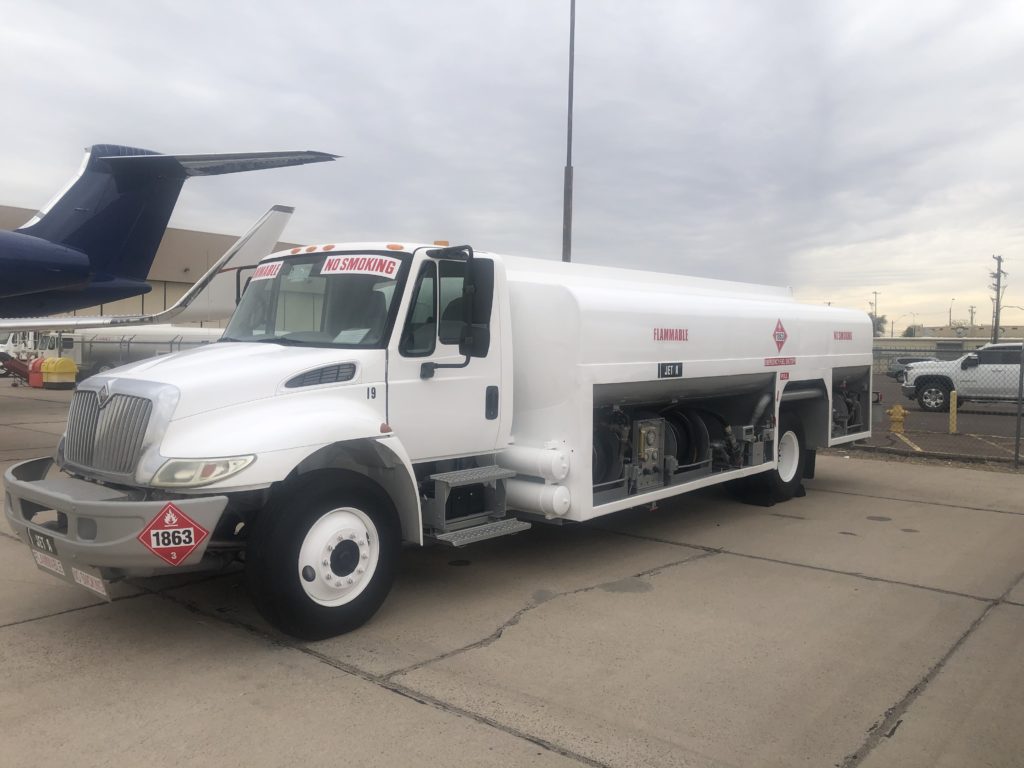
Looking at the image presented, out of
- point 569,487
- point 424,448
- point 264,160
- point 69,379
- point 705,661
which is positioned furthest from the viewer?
point 69,379

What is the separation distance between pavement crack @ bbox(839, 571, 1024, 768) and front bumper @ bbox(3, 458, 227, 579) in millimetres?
3382

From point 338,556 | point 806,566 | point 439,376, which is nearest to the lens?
point 338,556

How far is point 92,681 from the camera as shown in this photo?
4488 mm

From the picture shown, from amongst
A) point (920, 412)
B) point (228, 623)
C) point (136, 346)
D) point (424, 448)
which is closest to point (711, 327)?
point (424, 448)

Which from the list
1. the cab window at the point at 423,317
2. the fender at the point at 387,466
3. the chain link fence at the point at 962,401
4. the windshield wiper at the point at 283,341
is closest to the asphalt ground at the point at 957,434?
the chain link fence at the point at 962,401

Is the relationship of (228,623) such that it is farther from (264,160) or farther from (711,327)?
(264,160)

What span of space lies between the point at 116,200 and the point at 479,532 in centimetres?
1415

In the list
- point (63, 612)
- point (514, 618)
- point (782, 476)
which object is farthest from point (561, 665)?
point (782, 476)

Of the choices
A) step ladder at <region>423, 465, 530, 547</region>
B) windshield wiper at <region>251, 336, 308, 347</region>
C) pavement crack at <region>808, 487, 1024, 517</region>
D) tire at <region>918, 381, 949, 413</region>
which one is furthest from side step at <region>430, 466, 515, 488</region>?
tire at <region>918, 381, 949, 413</region>

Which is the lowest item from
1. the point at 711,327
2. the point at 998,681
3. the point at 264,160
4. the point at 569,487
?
the point at 998,681

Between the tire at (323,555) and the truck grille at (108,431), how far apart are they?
860mm

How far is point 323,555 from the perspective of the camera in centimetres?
493

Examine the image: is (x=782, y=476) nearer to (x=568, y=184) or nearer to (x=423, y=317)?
(x=423, y=317)

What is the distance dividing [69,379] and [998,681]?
101 feet
